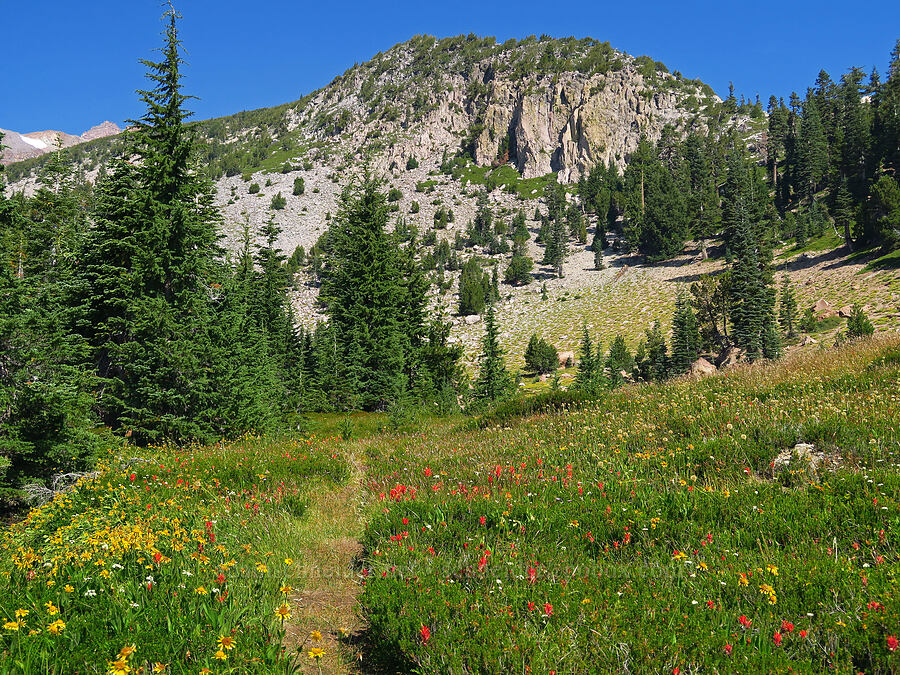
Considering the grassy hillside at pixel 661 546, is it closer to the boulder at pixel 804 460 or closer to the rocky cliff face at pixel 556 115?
the boulder at pixel 804 460

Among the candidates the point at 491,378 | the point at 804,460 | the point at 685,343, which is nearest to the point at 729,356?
the point at 685,343

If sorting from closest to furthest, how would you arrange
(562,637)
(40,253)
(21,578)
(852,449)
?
(562,637)
(21,578)
(852,449)
(40,253)

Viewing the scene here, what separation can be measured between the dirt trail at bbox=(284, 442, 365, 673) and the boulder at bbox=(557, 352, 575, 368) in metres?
55.2

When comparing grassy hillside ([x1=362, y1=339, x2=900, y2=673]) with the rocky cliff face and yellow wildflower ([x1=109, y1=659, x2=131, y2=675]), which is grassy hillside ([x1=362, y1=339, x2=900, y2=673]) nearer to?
yellow wildflower ([x1=109, y1=659, x2=131, y2=675])

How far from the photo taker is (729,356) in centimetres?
4547

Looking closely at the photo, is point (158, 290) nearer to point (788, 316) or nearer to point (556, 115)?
point (788, 316)

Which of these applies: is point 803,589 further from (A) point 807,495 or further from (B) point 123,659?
(B) point 123,659

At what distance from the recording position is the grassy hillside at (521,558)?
288 cm

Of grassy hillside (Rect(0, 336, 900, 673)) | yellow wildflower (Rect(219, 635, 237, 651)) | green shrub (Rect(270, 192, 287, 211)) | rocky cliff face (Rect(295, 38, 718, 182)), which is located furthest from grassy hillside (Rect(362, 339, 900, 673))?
rocky cliff face (Rect(295, 38, 718, 182))

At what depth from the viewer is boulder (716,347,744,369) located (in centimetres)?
4330

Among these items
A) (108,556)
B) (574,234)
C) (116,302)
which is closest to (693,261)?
(574,234)

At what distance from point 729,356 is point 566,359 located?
19936mm

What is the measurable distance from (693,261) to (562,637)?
301 feet

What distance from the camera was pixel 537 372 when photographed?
6072 centimetres
